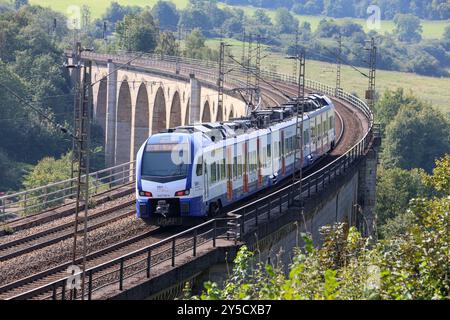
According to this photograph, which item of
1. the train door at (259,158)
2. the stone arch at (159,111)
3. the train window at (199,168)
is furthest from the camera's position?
the stone arch at (159,111)

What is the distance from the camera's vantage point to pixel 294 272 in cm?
1664

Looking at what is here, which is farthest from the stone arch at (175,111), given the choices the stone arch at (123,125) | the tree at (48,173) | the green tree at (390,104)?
the green tree at (390,104)

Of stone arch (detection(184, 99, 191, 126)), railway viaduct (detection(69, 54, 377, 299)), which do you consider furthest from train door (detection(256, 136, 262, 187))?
stone arch (detection(184, 99, 191, 126))

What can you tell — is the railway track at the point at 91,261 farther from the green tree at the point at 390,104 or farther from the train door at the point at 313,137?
the green tree at the point at 390,104

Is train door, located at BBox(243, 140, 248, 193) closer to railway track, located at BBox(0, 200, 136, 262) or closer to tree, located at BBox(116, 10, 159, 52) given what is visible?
railway track, located at BBox(0, 200, 136, 262)

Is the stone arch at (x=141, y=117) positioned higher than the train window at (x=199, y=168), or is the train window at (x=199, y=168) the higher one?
the train window at (x=199, y=168)

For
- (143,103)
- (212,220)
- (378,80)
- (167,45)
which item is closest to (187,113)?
(143,103)

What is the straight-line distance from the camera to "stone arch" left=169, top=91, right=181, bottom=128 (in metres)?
100

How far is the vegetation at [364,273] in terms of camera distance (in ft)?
55.5

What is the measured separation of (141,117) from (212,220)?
81.8 m

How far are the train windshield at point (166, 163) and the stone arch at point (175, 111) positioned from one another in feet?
217

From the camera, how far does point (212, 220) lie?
2847 cm
